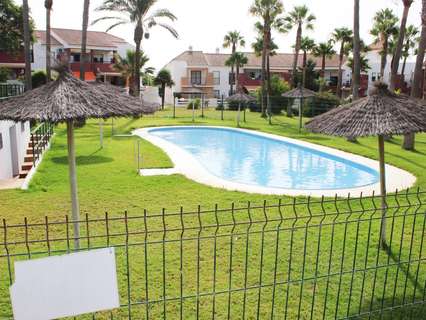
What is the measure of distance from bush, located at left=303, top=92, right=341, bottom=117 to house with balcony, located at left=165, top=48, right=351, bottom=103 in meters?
21.8

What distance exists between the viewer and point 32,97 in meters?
6.21

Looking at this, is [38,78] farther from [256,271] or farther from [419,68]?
[256,271]

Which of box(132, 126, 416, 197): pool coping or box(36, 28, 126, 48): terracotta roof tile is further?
box(36, 28, 126, 48): terracotta roof tile

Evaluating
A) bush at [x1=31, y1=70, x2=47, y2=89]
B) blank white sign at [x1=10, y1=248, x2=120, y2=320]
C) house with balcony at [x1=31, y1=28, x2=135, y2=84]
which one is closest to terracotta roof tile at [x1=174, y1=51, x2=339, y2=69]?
house with balcony at [x1=31, y1=28, x2=135, y2=84]

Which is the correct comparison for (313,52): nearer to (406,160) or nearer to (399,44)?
(399,44)

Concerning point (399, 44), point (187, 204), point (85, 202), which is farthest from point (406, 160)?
point (85, 202)

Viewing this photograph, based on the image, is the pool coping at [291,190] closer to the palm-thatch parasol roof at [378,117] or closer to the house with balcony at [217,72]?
the palm-thatch parasol roof at [378,117]

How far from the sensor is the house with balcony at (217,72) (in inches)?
2226

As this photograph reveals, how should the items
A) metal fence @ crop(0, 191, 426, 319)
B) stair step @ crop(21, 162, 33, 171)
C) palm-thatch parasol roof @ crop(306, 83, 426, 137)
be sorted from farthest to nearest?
stair step @ crop(21, 162, 33, 171) < palm-thatch parasol roof @ crop(306, 83, 426, 137) < metal fence @ crop(0, 191, 426, 319)

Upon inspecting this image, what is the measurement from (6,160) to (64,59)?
7138 mm

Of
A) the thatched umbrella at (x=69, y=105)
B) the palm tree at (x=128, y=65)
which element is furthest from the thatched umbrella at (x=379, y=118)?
the palm tree at (x=128, y=65)

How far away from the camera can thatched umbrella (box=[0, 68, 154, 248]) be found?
18.9ft

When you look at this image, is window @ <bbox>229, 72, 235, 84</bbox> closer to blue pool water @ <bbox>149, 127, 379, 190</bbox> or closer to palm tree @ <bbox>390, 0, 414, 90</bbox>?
blue pool water @ <bbox>149, 127, 379, 190</bbox>

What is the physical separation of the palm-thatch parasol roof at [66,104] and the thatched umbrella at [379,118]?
3.33 metres
